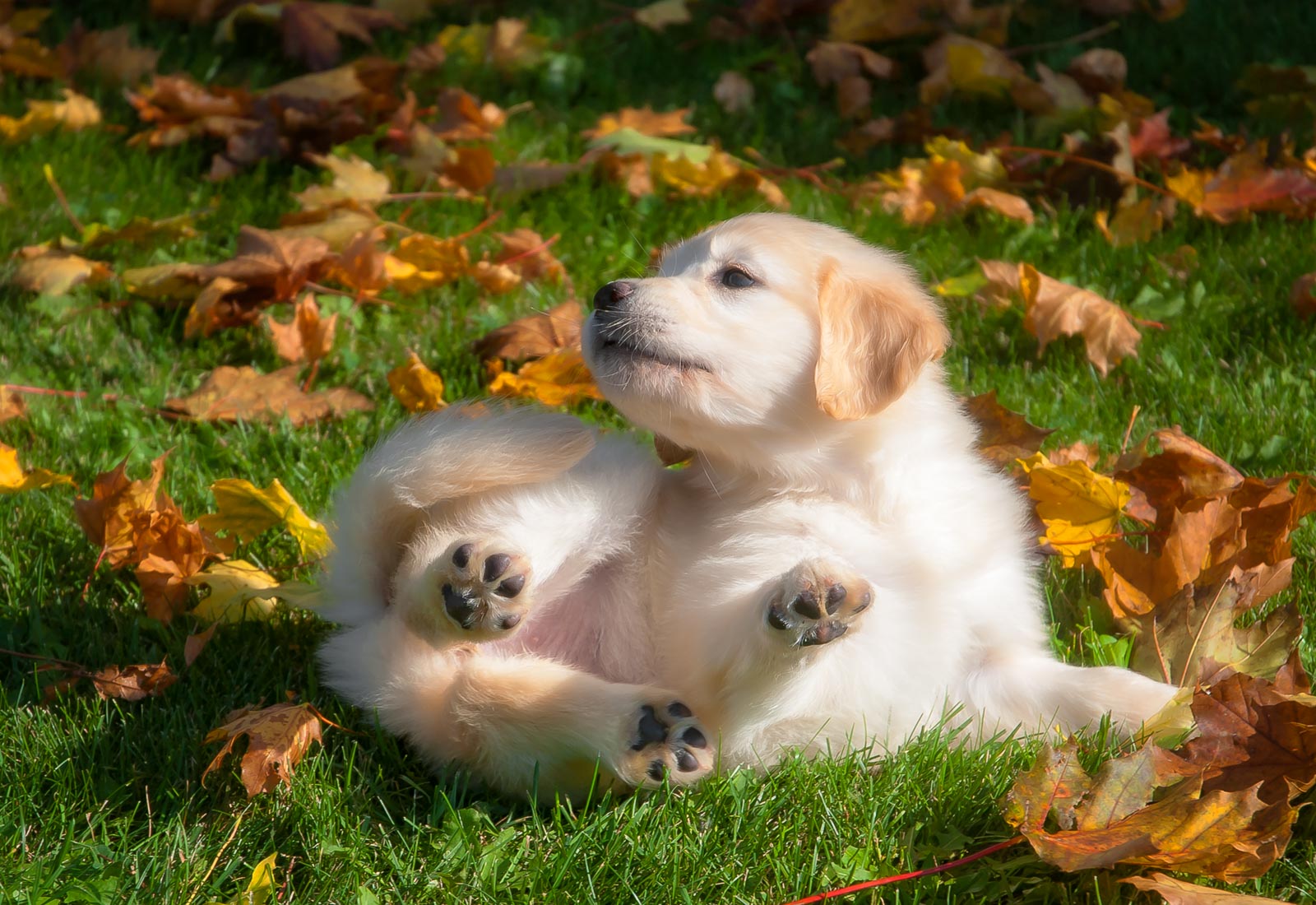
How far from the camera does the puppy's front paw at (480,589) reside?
6.48ft

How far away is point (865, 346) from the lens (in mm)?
2209

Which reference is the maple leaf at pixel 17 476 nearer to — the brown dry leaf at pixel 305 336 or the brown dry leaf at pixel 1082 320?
the brown dry leaf at pixel 305 336

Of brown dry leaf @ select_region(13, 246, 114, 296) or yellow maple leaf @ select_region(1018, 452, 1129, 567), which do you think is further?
brown dry leaf @ select_region(13, 246, 114, 296)

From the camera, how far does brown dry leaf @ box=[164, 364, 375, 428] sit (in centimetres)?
324

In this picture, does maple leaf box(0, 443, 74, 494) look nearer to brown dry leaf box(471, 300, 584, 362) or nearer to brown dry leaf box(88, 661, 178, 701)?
brown dry leaf box(88, 661, 178, 701)

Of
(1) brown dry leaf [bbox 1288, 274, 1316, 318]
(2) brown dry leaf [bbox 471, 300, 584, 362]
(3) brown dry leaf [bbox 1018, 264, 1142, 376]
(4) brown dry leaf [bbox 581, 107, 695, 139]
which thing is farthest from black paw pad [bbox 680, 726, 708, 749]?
(4) brown dry leaf [bbox 581, 107, 695, 139]

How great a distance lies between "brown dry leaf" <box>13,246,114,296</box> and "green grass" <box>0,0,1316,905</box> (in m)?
0.05

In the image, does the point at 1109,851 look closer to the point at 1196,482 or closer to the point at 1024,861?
the point at 1024,861

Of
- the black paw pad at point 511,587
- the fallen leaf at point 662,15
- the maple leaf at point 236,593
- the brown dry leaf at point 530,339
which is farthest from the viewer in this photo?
the fallen leaf at point 662,15

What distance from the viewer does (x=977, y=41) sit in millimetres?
5316

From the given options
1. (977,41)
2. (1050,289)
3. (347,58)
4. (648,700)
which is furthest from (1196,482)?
(347,58)

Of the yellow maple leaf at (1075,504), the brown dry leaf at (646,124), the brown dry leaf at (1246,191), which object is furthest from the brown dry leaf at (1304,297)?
the brown dry leaf at (646,124)

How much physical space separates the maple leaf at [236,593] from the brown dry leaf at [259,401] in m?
0.73

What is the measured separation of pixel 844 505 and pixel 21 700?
1486mm
